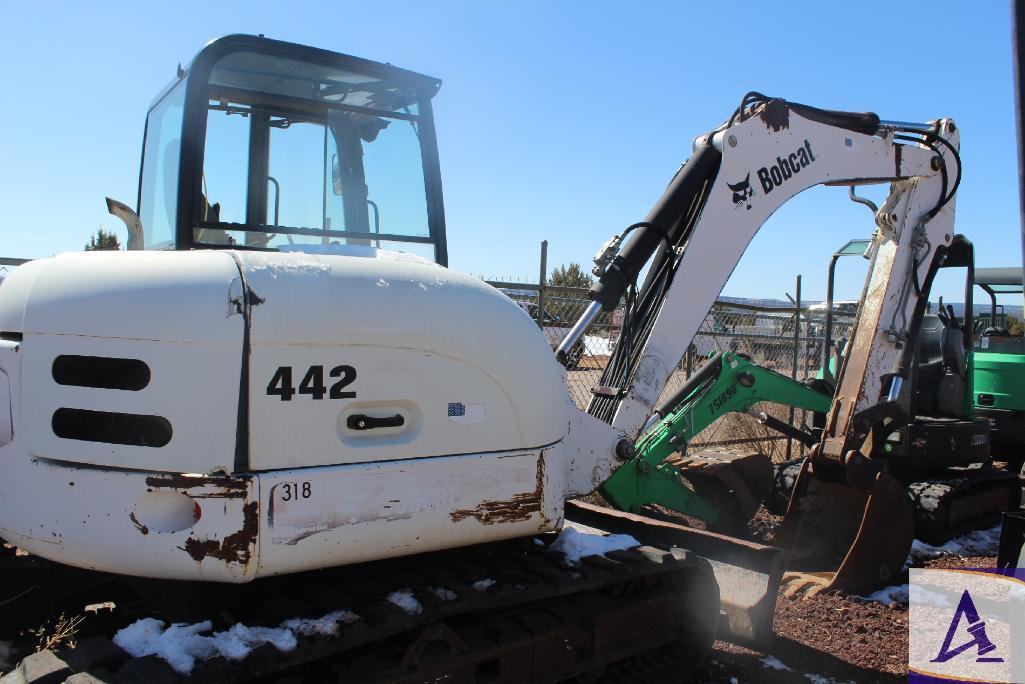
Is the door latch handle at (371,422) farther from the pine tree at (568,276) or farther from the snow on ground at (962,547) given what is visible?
the pine tree at (568,276)

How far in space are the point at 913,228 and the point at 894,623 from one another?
9.83 feet

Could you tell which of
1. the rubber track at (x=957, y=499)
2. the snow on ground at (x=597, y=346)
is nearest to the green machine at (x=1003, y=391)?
the rubber track at (x=957, y=499)

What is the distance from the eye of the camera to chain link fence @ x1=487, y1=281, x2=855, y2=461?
746 centimetres

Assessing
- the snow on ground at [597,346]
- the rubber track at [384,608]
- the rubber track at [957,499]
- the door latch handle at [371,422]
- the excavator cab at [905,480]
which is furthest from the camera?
the rubber track at [957,499]

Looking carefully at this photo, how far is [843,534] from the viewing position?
5895mm

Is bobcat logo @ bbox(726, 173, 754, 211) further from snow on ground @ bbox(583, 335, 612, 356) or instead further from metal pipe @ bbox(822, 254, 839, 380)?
metal pipe @ bbox(822, 254, 839, 380)

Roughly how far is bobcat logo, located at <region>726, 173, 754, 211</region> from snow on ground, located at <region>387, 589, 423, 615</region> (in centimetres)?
309

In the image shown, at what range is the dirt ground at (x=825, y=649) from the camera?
A: 4.34m

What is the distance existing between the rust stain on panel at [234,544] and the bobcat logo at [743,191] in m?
3.42

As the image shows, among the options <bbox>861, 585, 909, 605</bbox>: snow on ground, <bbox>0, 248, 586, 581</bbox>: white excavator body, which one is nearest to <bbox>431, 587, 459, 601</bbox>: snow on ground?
<bbox>0, 248, 586, 581</bbox>: white excavator body

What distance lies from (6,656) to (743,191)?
175 inches

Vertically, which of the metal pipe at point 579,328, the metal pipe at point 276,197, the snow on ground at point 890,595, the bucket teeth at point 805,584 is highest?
the metal pipe at point 276,197

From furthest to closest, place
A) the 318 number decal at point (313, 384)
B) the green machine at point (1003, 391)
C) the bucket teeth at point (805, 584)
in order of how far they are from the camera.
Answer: the green machine at point (1003, 391)
the bucket teeth at point (805, 584)
the 318 number decal at point (313, 384)

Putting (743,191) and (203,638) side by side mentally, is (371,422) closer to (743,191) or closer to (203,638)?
(203,638)
